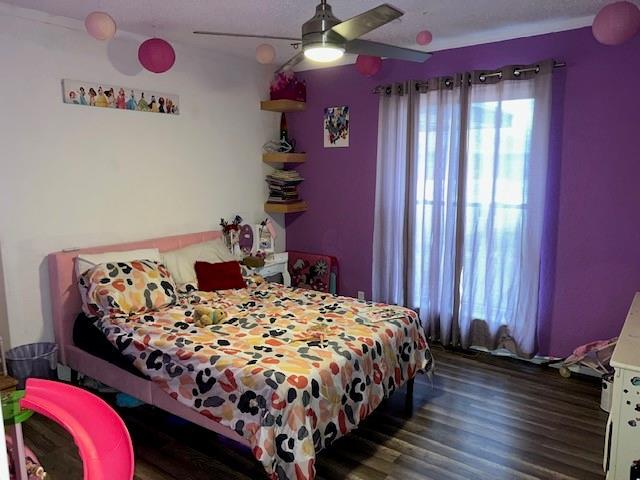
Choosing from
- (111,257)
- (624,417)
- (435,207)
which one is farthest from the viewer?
(435,207)

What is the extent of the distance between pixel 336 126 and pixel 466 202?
146 cm

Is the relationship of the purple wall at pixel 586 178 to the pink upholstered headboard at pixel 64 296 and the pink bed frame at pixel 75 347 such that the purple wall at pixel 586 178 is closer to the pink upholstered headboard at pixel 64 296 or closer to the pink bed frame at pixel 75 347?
the pink bed frame at pixel 75 347

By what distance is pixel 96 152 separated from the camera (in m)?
3.48

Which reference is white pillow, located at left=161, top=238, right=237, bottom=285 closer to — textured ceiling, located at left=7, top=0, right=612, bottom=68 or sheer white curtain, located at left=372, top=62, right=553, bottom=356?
sheer white curtain, located at left=372, top=62, right=553, bottom=356

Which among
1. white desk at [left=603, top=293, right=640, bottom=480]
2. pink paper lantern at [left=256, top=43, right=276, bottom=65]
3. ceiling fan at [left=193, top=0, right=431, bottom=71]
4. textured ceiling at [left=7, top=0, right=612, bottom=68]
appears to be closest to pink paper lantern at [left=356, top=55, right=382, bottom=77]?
textured ceiling at [left=7, top=0, right=612, bottom=68]

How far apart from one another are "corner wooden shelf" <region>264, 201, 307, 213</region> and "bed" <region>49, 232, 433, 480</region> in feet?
4.57

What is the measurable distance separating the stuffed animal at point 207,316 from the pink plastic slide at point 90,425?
1954mm

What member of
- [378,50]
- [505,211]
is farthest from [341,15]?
[505,211]

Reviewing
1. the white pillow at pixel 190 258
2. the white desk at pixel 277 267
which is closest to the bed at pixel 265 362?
the white pillow at pixel 190 258

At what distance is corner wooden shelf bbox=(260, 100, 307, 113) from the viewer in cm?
457

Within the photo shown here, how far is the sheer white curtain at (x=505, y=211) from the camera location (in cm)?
350

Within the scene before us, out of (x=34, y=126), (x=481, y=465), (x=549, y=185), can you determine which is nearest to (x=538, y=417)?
(x=481, y=465)

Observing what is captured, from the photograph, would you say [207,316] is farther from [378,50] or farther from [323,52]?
[378,50]

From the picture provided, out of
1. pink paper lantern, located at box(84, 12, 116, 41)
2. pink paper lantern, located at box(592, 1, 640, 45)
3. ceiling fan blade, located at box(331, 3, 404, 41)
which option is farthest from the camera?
pink paper lantern, located at box(84, 12, 116, 41)
